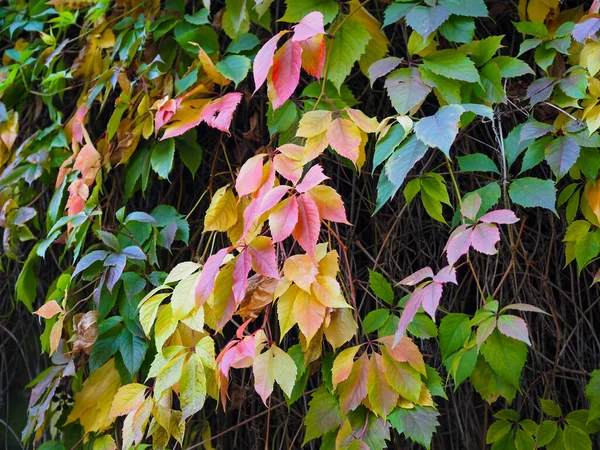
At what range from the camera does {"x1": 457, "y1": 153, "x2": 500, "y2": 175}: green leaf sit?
3.60ft

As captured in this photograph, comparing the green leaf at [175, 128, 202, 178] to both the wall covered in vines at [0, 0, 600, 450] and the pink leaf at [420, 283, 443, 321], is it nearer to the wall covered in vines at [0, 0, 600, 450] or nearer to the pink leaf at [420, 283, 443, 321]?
the wall covered in vines at [0, 0, 600, 450]

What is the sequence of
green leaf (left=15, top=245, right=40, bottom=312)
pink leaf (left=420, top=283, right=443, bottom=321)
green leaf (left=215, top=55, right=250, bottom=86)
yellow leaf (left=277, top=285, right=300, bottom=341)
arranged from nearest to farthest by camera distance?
pink leaf (left=420, top=283, right=443, bottom=321)
yellow leaf (left=277, top=285, right=300, bottom=341)
green leaf (left=215, top=55, right=250, bottom=86)
green leaf (left=15, top=245, right=40, bottom=312)

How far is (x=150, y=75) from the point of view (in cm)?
131

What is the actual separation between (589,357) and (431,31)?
687mm

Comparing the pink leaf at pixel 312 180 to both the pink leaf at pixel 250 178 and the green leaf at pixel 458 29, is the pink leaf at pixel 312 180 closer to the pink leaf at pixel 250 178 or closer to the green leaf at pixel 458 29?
the pink leaf at pixel 250 178

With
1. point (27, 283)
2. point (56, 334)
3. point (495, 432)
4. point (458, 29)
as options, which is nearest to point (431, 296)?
point (495, 432)

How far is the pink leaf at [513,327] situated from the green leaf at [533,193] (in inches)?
7.0

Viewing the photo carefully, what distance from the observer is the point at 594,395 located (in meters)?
1.08

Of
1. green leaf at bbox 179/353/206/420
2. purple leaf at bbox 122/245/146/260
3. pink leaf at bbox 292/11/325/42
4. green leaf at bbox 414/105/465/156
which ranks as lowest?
green leaf at bbox 179/353/206/420

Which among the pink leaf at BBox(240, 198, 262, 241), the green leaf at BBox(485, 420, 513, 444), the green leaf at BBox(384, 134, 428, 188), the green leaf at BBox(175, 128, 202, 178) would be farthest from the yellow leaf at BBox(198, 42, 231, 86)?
the green leaf at BBox(485, 420, 513, 444)

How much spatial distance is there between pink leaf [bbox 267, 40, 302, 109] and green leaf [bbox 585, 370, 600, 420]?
26.6 inches

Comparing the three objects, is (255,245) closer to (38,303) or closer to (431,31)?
(431,31)

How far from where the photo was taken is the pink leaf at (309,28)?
0.98 metres

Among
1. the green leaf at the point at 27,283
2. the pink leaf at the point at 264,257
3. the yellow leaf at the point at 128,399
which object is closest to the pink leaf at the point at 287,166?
the pink leaf at the point at 264,257
